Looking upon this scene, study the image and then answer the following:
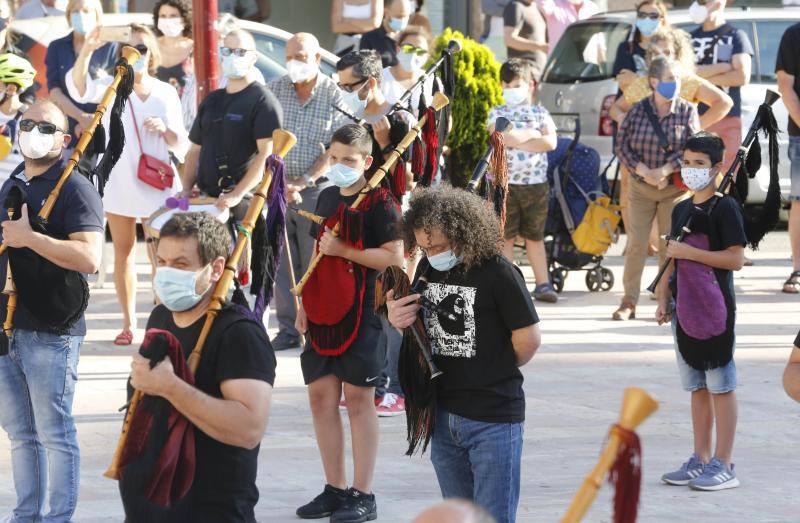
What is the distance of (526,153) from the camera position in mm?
11086

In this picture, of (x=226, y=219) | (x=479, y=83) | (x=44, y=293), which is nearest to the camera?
(x=44, y=293)

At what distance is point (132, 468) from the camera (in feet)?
12.9

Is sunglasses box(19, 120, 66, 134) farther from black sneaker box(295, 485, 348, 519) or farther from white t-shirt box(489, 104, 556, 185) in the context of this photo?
white t-shirt box(489, 104, 556, 185)

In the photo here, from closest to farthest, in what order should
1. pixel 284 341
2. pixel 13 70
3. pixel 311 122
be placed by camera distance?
pixel 13 70, pixel 311 122, pixel 284 341

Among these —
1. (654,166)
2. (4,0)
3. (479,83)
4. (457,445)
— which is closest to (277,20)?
(4,0)

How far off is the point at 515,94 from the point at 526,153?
0.48m

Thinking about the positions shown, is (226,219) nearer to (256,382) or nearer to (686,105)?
(686,105)

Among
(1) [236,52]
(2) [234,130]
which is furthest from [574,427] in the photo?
(1) [236,52]

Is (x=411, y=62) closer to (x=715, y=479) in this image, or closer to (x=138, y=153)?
(x=138, y=153)

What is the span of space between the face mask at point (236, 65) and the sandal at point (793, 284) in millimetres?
4818

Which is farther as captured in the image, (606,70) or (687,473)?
(606,70)

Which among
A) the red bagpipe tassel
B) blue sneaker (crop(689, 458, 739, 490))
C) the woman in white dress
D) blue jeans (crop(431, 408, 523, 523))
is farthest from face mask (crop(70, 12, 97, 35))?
the red bagpipe tassel

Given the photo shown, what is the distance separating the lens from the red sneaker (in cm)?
803

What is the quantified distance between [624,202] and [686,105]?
7.15 ft
